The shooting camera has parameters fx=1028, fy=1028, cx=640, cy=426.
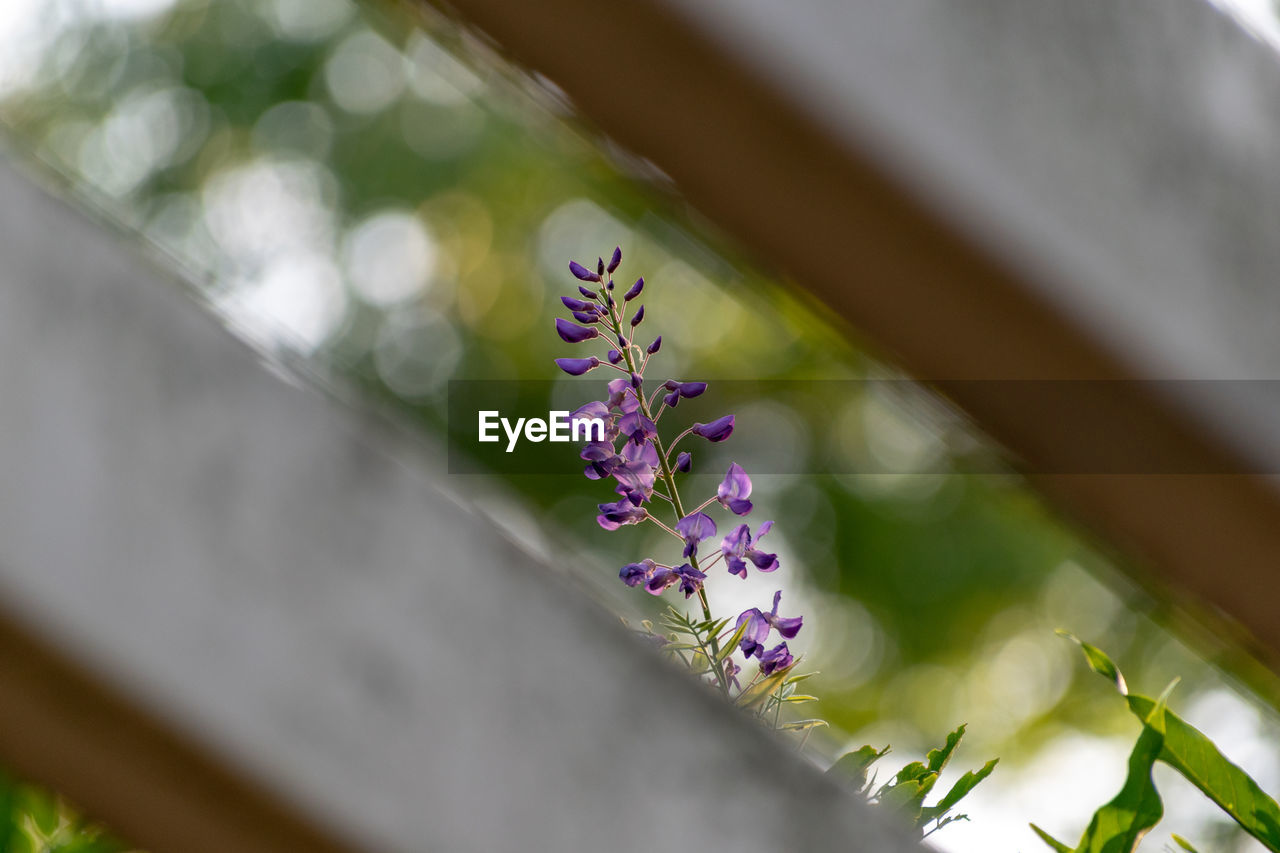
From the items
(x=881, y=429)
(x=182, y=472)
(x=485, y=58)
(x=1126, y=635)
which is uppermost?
(x=881, y=429)

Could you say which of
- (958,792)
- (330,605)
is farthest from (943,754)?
(330,605)

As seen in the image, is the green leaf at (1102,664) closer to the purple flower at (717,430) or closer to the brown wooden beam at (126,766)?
the purple flower at (717,430)

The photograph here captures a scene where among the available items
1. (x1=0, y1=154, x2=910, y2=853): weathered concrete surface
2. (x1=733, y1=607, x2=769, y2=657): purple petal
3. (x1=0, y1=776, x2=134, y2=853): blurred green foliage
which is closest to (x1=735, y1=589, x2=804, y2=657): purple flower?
(x1=733, y1=607, x2=769, y2=657): purple petal

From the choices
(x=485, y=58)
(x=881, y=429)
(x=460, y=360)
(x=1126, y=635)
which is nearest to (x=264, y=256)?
(x=460, y=360)

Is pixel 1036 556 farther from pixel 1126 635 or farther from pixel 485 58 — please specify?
pixel 485 58

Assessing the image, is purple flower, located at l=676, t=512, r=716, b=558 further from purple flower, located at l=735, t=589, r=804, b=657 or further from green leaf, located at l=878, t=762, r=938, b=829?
green leaf, located at l=878, t=762, r=938, b=829

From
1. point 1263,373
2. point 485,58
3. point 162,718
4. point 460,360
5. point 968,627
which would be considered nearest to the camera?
point 162,718
